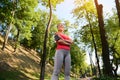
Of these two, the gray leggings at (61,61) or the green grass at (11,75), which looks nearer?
the gray leggings at (61,61)

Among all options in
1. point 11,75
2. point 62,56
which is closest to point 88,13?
point 11,75

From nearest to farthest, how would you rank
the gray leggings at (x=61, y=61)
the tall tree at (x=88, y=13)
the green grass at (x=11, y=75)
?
the gray leggings at (x=61, y=61)
the green grass at (x=11, y=75)
the tall tree at (x=88, y=13)

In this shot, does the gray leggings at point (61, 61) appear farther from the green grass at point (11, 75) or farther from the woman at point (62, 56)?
the green grass at point (11, 75)

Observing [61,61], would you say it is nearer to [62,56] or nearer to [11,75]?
[62,56]

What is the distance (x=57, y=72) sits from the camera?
7.45m

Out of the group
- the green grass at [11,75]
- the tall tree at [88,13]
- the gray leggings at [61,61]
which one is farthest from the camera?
the tall tree at [88,13]

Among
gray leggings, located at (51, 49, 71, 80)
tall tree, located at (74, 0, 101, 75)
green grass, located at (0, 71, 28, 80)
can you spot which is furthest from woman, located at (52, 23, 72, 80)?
tall tree, located at (74, 0, 101, 75)

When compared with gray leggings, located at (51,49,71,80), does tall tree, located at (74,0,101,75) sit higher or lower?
higher

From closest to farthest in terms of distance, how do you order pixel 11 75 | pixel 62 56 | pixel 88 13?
pixel 62 56 → pixel 11 75 → pixel 88 13

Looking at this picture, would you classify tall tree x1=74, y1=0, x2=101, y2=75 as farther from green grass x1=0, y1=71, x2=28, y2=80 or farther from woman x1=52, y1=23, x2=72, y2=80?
woman x1=52, y1=23, x2=72, y2=80

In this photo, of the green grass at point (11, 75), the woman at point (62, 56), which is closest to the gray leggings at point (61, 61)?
the woman at point (62, 56)

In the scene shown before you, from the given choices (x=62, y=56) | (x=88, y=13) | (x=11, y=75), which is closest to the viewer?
(x=62, y=56)

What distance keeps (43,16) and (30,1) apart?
30971mm

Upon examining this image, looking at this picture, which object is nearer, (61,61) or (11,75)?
(61,61)
